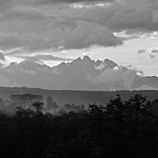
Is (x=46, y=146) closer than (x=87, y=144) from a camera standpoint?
No


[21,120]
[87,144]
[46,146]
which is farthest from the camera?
[21,120]

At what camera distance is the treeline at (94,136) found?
13862cm

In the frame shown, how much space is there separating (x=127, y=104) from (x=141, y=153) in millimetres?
20726

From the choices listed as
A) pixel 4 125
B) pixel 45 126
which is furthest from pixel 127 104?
pixel 4 125

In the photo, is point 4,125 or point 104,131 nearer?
point 104,131

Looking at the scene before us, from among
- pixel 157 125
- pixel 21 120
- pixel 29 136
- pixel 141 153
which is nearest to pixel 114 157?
pixel 141 153

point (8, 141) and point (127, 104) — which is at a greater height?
point (127, 104)

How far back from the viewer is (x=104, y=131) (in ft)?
484

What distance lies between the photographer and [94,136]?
5546 inches

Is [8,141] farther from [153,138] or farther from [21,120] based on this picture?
[153,138]

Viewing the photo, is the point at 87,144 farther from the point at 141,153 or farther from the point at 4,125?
the point at 4,125

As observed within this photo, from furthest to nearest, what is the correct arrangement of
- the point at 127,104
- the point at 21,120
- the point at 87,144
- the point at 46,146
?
the point at 21,120
the point at 127,104
the point at 46,146
the point at 87,144

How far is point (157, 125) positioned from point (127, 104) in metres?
11.4

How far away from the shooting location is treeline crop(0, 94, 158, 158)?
455 feet
